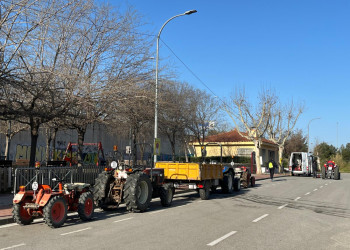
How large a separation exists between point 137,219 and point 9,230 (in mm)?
3262

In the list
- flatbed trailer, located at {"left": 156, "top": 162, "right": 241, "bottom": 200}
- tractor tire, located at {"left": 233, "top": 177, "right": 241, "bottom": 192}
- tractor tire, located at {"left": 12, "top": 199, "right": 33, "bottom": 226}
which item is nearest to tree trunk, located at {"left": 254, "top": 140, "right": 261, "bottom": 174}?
tractor tire, located at {"left": 233, "top": 177, "right": 241, "bottom": 192}

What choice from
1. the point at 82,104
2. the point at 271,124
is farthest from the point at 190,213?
the point at 271,124

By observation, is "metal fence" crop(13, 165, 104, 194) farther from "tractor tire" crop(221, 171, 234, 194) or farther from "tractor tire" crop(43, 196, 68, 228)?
"tractor tire" crop(221, 171, 234, 194)

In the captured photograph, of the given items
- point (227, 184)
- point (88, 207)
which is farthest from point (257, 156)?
point (88, 207)

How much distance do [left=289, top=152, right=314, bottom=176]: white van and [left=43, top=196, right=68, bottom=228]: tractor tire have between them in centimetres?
3214

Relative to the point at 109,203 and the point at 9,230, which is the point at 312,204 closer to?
the point at 109,203

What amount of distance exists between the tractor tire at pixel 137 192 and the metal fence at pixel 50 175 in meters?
1.75

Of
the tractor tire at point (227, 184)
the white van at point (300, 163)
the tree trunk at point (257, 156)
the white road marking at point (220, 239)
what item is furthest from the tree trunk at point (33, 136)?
the white van at point (300, 163)

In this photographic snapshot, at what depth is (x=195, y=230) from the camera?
8.39m

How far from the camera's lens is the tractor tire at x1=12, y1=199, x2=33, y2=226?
336 inches

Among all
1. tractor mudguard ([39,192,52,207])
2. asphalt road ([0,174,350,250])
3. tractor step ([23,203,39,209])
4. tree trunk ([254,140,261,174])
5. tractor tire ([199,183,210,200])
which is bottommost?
asphalt road ([0,174,350,250])

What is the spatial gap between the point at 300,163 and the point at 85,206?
34134 mm

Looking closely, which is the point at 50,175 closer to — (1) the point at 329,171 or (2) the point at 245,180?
(2) the point at 245,180

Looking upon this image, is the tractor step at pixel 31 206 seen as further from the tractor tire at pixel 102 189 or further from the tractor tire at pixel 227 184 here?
the tractor tire at pixel 227 184
